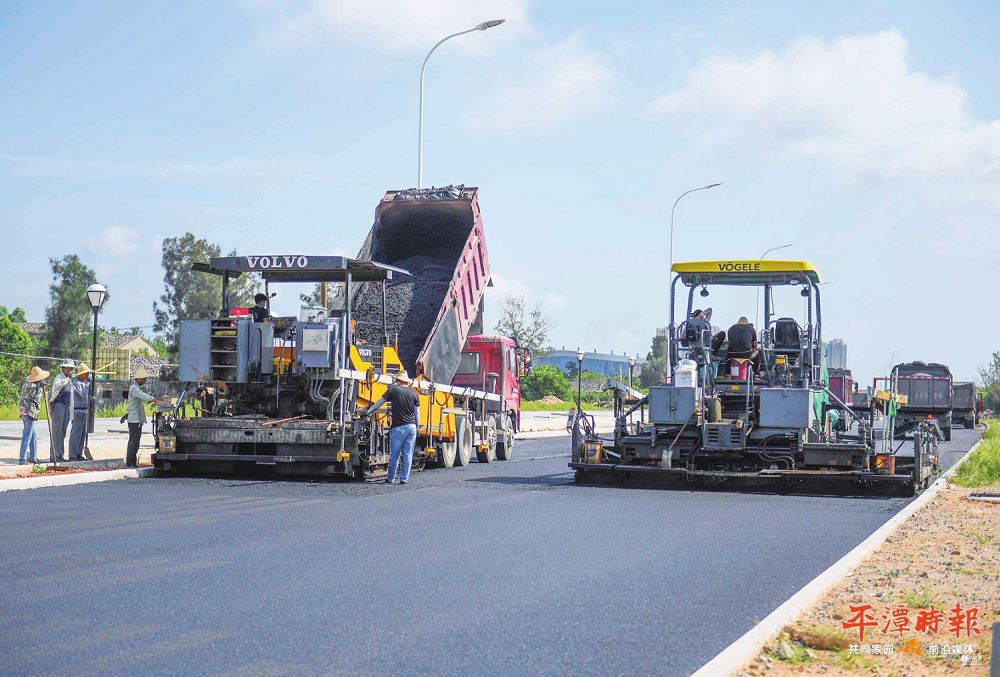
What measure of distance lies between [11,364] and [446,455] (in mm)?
32675

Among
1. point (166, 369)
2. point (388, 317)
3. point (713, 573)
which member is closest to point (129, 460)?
point (388, 317)

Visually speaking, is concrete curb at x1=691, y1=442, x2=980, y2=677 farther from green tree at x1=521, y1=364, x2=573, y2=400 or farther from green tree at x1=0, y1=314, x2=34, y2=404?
green tree at x1=521, y1=364, x2=573, y2=400

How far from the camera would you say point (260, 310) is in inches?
621

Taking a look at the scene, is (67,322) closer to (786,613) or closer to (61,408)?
(61,408)

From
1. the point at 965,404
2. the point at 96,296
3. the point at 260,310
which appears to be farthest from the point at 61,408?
the point at 965,404

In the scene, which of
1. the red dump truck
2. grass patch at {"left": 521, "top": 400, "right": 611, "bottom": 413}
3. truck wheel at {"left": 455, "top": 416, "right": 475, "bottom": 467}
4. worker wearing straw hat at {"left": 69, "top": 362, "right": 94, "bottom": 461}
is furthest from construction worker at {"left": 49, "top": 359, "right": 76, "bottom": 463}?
grass patch at {"left": 521, "top": 400, "right": 611, "bottom": 413}

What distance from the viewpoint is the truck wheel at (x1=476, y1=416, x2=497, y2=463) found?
20.6 metres

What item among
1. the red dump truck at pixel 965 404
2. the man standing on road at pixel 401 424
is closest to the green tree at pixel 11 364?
the man standing on road at pixel 401 424

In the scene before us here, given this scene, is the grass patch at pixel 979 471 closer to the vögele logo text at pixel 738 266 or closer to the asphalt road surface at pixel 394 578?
the asphalt road surface at pixel 394 578

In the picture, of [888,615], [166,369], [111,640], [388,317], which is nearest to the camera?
[111,640]

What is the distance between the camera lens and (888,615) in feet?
21.0

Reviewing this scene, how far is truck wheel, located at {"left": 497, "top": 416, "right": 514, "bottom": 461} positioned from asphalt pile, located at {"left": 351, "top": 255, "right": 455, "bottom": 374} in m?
4.07

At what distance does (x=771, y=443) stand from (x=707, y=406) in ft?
3.02

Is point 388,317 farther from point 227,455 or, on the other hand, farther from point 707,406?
point 707,406
